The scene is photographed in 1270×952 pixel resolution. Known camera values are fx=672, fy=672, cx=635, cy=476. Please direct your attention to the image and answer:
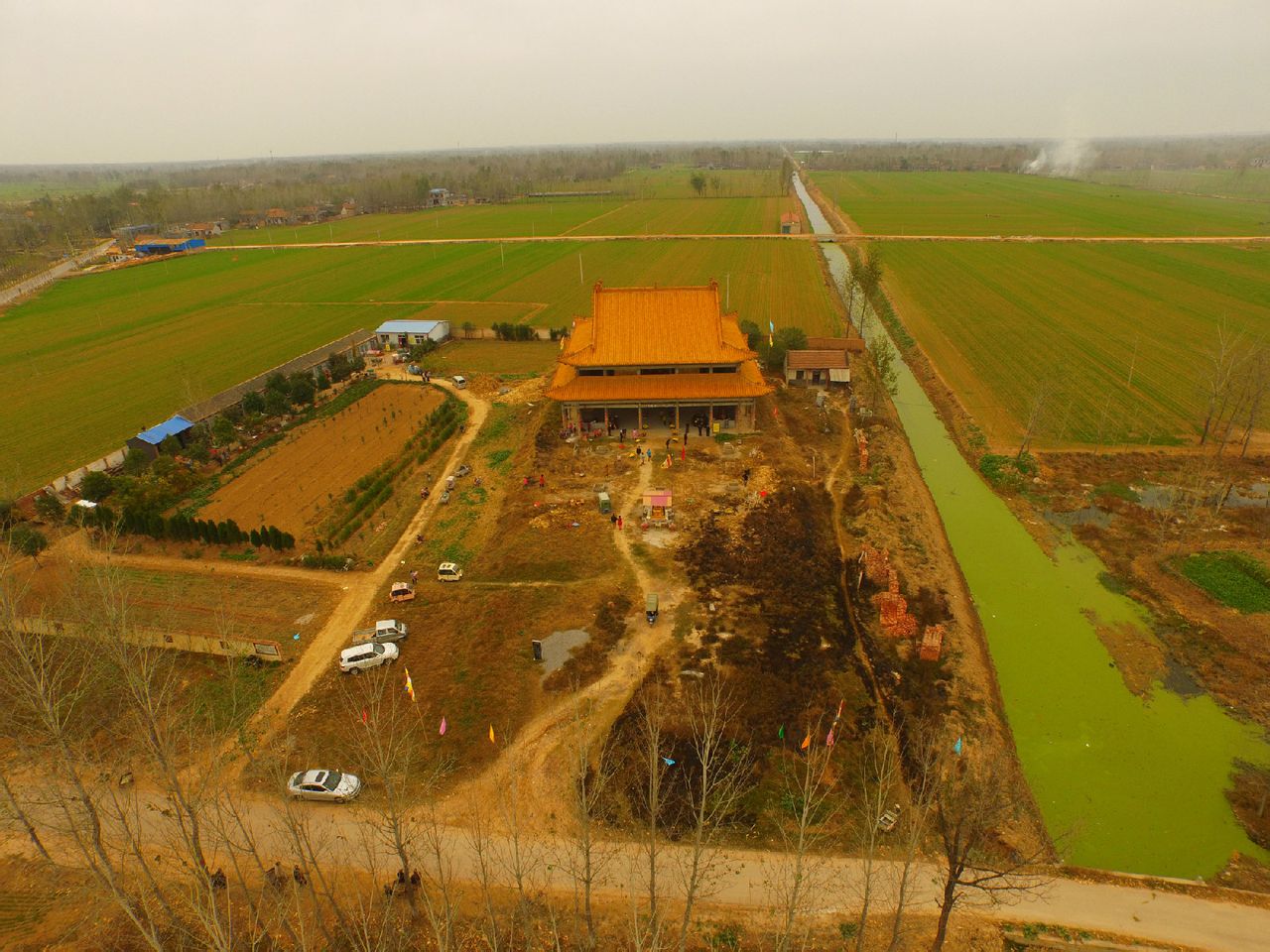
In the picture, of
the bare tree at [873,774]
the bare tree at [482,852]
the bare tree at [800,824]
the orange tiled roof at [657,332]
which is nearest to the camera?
the bare tree at [800,824]

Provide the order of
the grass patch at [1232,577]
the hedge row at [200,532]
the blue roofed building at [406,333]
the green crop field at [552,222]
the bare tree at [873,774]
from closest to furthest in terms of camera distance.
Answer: the bare tree at [873,774], the grass patch at [1232,577], the hedge row at [200,532], the blue roofed building at [406,333], the green crop field at [552,222]

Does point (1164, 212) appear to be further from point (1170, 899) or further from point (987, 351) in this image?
point (1170, 899)

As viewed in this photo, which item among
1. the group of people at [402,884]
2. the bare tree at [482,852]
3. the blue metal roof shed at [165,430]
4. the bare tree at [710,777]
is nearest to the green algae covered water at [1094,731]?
the bare tree at [710,777]

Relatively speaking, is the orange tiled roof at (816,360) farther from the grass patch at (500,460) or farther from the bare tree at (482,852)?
the bare tree at (482,852)

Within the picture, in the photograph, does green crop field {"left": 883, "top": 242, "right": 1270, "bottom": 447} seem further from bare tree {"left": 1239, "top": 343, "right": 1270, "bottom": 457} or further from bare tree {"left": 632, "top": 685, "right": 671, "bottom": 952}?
bare tree {"left": 632, "top": 685, "right": 671, "bottom": 952}

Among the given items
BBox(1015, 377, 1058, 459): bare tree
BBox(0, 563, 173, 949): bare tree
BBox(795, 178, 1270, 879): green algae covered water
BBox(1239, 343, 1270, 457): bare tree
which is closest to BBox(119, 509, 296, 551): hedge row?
BBox(0, 563, 173, 949): bare tree

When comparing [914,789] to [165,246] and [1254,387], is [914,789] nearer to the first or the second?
[1254,387]
